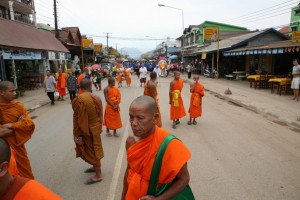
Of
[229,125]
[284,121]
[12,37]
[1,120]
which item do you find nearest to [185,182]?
[1,120]

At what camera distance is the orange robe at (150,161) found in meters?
1.82

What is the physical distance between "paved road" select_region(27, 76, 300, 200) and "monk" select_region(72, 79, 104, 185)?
0.47 metres

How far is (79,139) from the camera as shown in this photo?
4.13m

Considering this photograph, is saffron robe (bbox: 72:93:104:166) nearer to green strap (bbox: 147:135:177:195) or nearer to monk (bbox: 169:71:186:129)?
green strap (bbox: 147:135:177:195)

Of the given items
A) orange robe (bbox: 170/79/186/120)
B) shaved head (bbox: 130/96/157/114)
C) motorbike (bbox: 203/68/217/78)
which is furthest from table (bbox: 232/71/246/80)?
shaved head (bbox: 130/96/157/114)

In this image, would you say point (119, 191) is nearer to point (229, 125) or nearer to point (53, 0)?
point (229, 125)

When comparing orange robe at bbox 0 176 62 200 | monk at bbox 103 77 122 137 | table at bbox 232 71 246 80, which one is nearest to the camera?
orange robe at bbox 0 176 62 200

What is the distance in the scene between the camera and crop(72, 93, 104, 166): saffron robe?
4.05 metres

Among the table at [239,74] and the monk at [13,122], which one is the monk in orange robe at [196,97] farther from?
the table at [239,74]

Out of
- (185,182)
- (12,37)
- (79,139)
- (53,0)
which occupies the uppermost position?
(53,0)

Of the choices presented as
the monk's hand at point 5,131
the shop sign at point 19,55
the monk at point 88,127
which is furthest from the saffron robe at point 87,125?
the shop sign at point 19,55

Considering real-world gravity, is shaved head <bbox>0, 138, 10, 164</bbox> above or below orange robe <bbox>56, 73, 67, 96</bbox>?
above

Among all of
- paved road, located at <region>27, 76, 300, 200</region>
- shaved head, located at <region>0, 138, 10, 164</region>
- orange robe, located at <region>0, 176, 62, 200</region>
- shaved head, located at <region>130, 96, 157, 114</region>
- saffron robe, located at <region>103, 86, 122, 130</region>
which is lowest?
paved road, located at <region>27, 76, 300, 200</region>

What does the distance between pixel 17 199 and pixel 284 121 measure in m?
8.65
